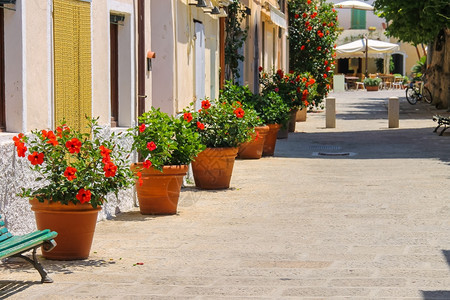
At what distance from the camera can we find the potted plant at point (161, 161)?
33.6 ft

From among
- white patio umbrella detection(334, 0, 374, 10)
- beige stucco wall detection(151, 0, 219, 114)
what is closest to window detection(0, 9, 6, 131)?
beige stucco wall detection(151, 0, 219, 114)

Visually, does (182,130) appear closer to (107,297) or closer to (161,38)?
(161,38)

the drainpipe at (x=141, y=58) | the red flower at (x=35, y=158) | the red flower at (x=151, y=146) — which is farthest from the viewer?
the drainpipe at (x=141, y=58)

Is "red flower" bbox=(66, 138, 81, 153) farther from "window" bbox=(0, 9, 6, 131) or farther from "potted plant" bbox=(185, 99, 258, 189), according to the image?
"potted plant" bbox=(185, 99, 258, 189)

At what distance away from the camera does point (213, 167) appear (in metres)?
12.8

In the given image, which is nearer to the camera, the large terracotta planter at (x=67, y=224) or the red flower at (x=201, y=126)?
the large terracotta planter at (x=67, y=224)

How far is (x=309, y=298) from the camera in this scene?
6.39 meters

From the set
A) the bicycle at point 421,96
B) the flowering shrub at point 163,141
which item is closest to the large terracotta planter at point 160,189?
the flowering shrub at point 163,141

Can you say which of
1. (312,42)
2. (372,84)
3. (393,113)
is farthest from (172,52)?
(372,84)

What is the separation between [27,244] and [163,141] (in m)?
3.77

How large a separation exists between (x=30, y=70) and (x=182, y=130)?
8.73 ft

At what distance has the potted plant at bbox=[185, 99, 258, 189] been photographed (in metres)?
12.8

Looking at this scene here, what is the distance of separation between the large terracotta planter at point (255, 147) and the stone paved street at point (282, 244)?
1195 millimetres

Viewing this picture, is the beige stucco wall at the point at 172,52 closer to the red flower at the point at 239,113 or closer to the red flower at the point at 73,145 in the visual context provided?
the red flower at the point at 239,113
